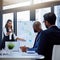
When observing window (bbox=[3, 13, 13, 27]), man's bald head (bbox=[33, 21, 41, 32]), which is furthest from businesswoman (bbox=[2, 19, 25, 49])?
man's bald head (bbox=[33, 21, 41, 32])

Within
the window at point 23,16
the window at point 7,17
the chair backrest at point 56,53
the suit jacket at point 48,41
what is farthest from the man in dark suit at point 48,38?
the window at point 7,17

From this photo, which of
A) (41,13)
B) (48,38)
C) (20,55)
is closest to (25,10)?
(41,13)

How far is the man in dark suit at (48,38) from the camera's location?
343cm

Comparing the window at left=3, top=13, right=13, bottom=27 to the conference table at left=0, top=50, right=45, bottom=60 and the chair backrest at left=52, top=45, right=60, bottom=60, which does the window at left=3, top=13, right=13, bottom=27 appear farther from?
the chair backrest at left=52, top=45, right=60, bottom=60

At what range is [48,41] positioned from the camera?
11.3 ft

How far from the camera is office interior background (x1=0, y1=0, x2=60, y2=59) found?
11.3ft

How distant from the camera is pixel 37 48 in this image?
11.3 ft

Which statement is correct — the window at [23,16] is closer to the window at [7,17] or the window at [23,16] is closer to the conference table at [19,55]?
the window at [7,17]

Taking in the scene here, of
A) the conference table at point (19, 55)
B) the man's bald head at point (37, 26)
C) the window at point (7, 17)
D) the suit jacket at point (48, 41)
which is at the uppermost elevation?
the window at point (7, 17)

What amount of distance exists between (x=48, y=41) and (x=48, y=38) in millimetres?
44

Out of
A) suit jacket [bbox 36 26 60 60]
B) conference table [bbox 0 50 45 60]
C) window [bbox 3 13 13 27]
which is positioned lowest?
conference table [bbox 0 50 45 60]

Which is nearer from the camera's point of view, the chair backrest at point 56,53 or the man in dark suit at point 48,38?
the chair backrest at point 56,53

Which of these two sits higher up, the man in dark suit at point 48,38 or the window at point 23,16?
the window at point 23,16

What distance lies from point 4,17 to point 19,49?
52 centimetres
